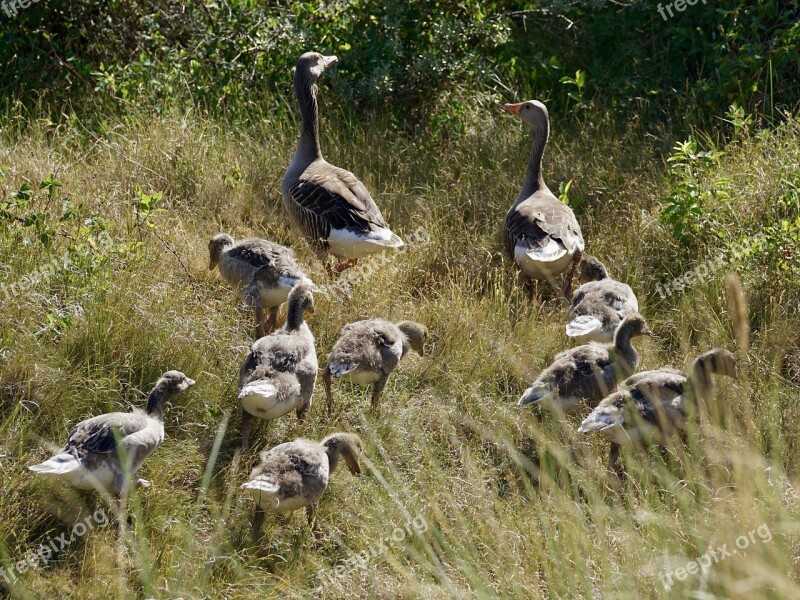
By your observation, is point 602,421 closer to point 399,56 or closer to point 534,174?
point 534,174

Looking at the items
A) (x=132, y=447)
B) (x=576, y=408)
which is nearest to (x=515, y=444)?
(x=576, y=408)

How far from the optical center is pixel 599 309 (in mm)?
7988

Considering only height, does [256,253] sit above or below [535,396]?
above

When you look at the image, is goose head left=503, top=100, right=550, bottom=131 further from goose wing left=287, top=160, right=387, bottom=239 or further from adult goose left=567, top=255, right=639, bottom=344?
adult goose left=567, top=255, right=639, bottom=344

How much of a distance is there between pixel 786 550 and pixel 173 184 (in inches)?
268

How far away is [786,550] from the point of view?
541 centimetres

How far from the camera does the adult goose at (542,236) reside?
8.71 metres

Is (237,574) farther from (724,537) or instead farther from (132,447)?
(724,537)

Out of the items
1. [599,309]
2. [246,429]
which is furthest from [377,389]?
[599,309]

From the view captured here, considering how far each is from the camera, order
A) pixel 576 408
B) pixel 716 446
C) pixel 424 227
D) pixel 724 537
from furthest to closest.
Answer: pixel 424 227, pixel 576 408, pixel 716 446, pixel 724 537

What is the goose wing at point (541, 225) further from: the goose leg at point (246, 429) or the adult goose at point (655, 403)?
the goose leg at point (246, 429)

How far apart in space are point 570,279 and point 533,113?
199 centimetres

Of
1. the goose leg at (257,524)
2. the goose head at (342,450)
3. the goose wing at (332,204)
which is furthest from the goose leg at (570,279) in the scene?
the goose leg at (257,524)

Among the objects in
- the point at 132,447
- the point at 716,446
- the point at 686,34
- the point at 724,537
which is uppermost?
the point at 686,34
